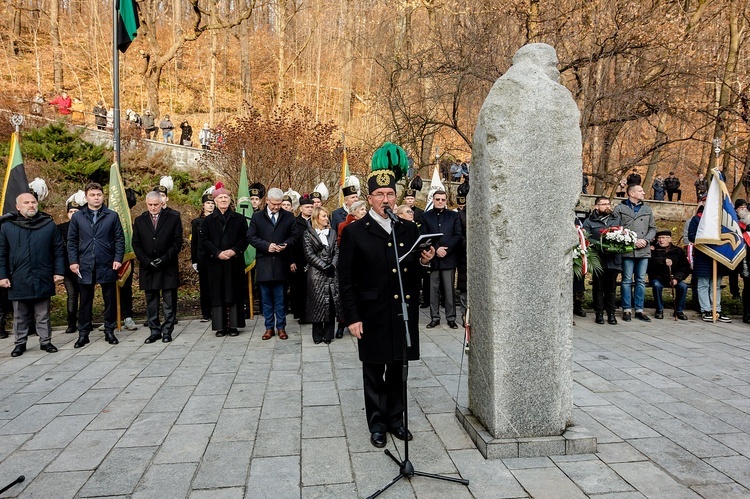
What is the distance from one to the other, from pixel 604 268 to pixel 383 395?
19.8 feet

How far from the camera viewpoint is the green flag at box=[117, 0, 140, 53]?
33.0 feet

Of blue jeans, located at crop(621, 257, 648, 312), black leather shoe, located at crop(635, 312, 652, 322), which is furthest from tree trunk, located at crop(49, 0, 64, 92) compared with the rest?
black leather shoe, located at crop(635, 312, 652, 322)

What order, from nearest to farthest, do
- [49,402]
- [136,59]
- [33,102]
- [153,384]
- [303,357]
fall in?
[49,402], [153,384], [303,357], [33,102], [136,59]

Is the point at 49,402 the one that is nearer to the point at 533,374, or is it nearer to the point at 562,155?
the point at 533,374

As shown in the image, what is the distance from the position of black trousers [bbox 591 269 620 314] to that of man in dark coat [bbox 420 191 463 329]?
99.9 inches

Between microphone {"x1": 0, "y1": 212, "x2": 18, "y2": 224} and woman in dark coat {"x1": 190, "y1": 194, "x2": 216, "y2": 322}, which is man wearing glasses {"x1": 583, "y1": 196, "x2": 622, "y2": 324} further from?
microphone {"x1": 0, "y1": 212, "x2": 18, "y2": 224}

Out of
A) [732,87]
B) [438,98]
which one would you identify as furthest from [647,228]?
[732,87]

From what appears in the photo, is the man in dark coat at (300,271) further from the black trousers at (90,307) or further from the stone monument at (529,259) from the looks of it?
→ the stone monument at (529,259)

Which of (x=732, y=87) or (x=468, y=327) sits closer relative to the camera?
(x=468, y=327)

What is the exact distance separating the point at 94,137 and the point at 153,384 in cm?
2100

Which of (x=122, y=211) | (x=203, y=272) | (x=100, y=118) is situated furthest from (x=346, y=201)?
(x=100, y=118)

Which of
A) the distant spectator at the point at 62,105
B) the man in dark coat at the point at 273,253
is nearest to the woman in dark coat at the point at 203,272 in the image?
the man in dark coat at the point at 273,253

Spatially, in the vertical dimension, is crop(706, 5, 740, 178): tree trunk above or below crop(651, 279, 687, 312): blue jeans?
above

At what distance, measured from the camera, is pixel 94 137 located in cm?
2345
